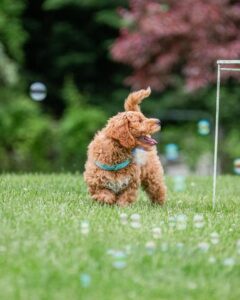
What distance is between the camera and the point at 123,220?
586 centimetres

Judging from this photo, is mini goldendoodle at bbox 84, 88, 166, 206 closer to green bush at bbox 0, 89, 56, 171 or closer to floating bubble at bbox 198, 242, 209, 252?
floating bubble at bbox 198, 242, 209, 252

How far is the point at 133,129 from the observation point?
6684 millimetres

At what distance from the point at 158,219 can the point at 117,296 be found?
2.01 meters

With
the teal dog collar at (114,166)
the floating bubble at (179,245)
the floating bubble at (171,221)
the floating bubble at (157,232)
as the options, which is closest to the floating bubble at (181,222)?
the floating bubble at (171,221)

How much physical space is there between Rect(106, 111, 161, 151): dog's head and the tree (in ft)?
26.8

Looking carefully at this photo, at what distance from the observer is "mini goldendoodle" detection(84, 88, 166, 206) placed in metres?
6.69

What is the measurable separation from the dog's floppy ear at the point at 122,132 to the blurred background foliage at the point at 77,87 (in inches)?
292

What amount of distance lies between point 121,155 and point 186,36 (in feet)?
28.2

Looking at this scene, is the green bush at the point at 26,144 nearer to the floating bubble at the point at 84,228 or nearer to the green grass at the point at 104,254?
the green grass at the point at 104,254

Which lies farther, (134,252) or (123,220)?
(123,220)

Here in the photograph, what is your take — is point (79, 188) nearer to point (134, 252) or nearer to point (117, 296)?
point (134, 252)

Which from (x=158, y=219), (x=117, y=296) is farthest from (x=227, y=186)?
(x=117, y=296)

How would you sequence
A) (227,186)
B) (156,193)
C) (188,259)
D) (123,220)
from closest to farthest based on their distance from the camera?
(188,259) → (123,220) → (156,193) → (227,186)

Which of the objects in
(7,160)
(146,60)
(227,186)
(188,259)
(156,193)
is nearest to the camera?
(188,259)
